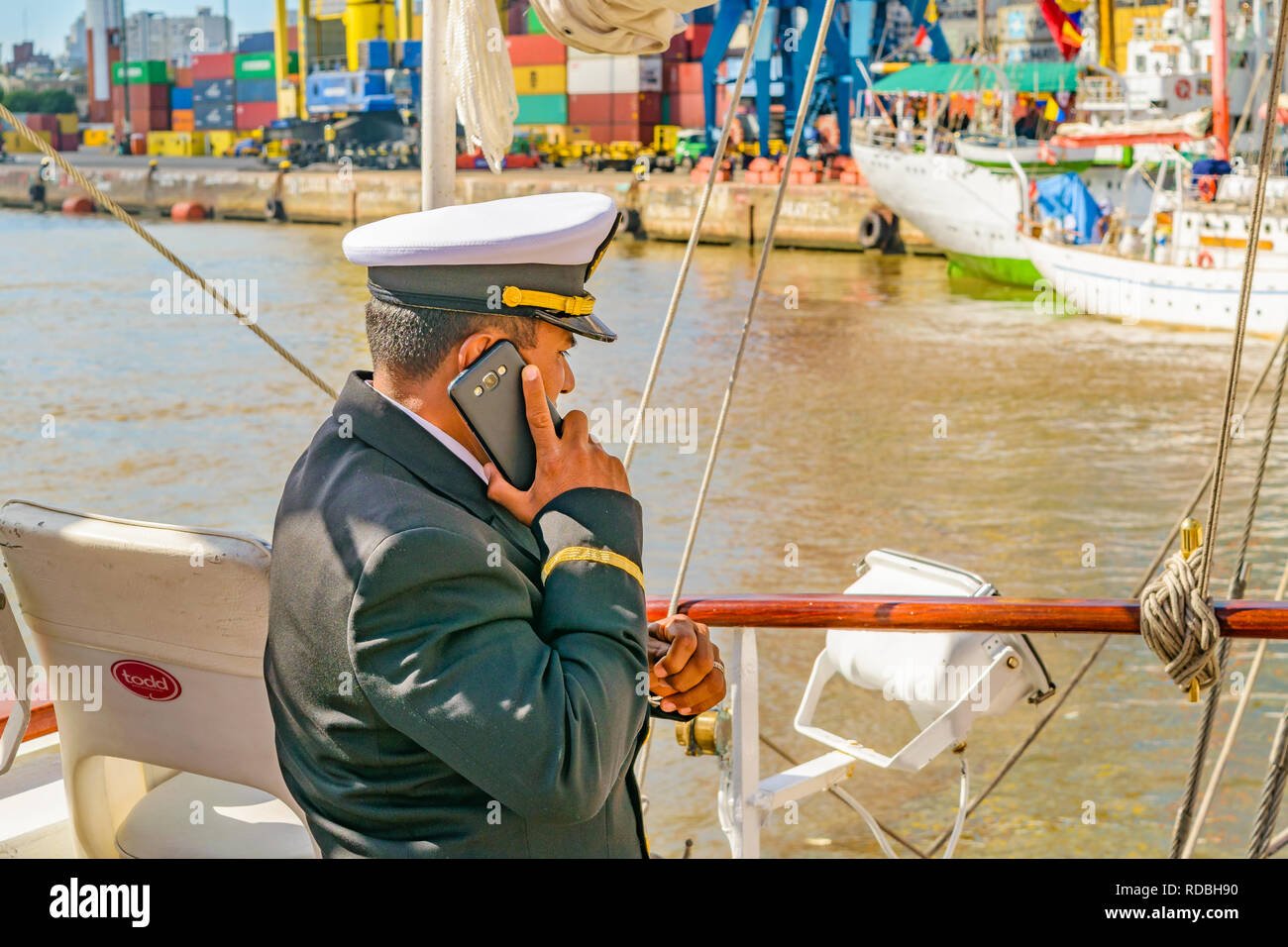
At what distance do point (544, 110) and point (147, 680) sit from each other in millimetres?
58929

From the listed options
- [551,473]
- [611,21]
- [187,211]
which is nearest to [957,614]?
[551,473]

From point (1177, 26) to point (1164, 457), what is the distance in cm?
1494

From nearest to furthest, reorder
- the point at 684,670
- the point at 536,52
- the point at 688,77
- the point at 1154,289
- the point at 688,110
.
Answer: the point at 684,670 < the point at 1154,289 < the point at 688,77 < the point at 688,110 < the point at 536,52

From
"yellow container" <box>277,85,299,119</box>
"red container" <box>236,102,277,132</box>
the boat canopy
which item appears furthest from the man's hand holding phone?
"red container" <box>236,102,277,132</box>

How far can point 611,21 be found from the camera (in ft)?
7.39

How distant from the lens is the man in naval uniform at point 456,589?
1.33m

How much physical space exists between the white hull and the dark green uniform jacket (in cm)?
1727

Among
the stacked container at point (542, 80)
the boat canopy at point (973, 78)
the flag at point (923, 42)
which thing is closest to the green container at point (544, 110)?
the stacked container at point (542, 80)

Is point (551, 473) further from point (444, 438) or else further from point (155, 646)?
point (155, 646)

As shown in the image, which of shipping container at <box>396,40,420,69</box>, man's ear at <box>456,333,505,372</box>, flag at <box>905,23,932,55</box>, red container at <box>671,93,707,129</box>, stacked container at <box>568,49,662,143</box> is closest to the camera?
man's ear at <box>456,333,505,372</box>

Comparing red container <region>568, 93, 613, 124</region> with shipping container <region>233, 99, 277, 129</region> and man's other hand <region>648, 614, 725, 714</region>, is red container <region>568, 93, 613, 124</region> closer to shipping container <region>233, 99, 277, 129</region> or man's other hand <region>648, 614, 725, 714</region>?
shipping container <region>233, 99, 277, 129</region>

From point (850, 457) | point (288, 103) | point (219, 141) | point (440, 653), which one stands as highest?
point (288, 103)

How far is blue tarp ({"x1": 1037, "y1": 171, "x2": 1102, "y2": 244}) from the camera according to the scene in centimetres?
2309
